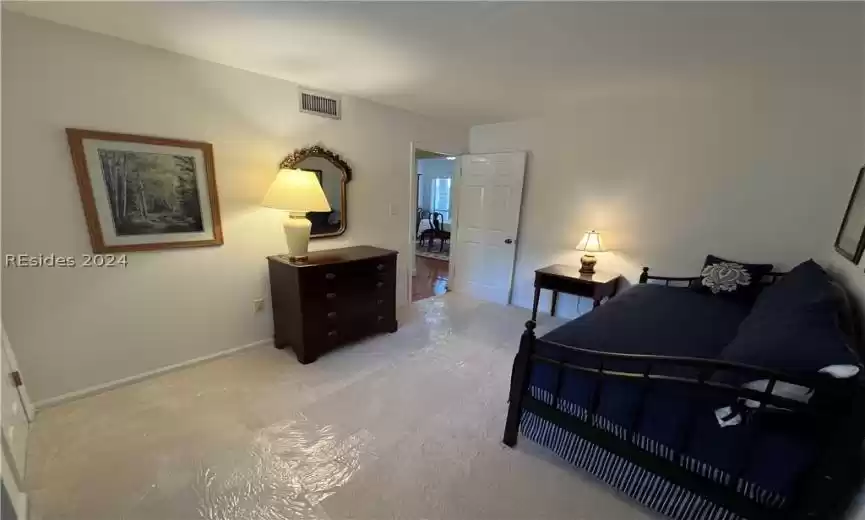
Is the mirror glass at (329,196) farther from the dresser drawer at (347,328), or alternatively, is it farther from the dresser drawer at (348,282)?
the dresser drawer at (347,328)

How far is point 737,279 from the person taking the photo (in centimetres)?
261

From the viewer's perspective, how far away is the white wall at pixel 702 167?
7.80ft

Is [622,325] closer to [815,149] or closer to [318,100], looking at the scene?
[815,149]

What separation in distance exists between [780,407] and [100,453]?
115 inches

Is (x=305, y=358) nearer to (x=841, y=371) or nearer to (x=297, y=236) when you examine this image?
Answer: (x=297, y=236)

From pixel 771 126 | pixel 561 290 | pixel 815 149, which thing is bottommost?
pixel 561 290

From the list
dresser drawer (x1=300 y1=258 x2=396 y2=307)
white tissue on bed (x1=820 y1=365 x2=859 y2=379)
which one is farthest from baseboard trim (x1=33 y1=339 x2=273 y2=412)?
white tissue on bed (x1=820 y1=365 x2=859 y2=379)

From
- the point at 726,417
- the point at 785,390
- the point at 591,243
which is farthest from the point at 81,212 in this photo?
the point at 591,243

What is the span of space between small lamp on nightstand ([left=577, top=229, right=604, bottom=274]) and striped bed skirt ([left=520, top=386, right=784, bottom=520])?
1947mm

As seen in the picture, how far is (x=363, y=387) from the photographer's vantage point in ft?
7.82

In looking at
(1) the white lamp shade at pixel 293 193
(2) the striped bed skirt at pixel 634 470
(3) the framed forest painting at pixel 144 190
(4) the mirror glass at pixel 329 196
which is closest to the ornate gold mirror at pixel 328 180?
(4) the mirror glass at pixel 329 196

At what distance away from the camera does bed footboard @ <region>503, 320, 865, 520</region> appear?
3.49 feet

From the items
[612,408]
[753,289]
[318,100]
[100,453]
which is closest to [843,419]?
[612,408]

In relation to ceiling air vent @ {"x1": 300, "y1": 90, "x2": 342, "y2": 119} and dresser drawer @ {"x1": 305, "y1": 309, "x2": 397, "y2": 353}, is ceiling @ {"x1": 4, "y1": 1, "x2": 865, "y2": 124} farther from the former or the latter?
dresser drawer @ {"x1": 305, "y1": 309, "x2": 397, "y2": 353}
